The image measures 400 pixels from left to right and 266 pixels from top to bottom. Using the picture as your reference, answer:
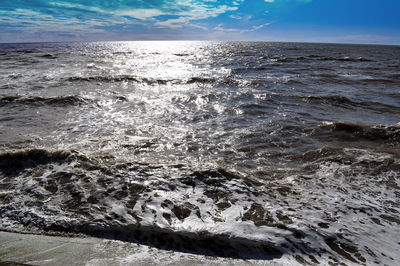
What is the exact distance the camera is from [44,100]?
359 inches

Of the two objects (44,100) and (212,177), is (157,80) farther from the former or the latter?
(212,177)

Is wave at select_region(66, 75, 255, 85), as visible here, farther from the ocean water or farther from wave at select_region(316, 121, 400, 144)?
wave at select_region(316, 121, 400, 144)

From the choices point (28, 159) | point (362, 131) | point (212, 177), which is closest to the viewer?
point (212, 177)

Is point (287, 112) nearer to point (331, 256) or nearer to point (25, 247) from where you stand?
point (331, 256)

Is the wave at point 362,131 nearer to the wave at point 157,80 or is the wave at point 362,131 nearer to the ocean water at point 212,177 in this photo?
the ocean water at point 212,177

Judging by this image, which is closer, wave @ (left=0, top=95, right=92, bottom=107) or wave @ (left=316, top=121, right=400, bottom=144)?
wave @ (left=316, top=121, right=400, bottom=144)

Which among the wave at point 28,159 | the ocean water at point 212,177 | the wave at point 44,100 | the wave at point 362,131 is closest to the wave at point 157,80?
the wave at point 44,100

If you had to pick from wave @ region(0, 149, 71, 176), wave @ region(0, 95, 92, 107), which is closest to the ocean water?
wave @ region(0, 149, 71, 176)

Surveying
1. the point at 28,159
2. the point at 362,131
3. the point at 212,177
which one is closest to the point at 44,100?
the point at 28,159

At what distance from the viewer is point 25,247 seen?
96.6 inches

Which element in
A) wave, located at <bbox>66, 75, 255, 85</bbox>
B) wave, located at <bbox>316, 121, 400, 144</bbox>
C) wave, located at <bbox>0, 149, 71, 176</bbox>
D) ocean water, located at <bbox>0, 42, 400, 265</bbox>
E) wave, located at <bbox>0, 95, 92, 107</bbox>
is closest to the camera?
ocean water, located at <bbox>0, 42, 400, 265</bbox>

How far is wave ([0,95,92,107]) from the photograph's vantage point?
29.0ft

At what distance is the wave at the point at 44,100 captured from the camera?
29.0 ft

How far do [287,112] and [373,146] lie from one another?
2.99 metres
